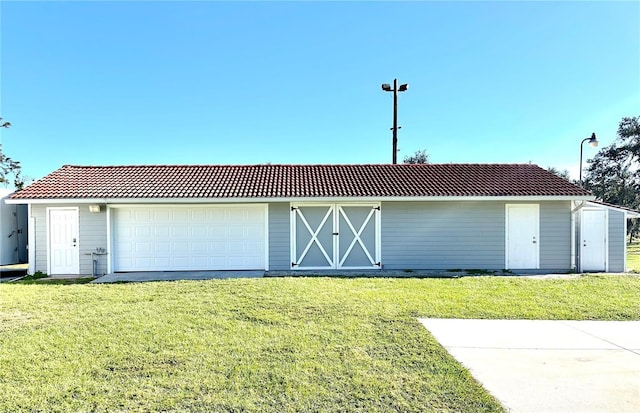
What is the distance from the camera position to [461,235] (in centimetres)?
1008

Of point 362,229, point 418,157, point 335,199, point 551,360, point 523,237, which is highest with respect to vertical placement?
point 418,157

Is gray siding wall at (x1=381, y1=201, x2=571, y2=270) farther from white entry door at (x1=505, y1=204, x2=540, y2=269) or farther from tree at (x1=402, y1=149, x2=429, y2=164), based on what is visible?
tree at (x1=402, y1=149, x2=429, y2=164)

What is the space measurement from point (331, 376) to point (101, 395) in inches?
80.5

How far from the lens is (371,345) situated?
400 centimetres

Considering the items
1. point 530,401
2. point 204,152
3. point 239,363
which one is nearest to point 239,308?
point 239,363

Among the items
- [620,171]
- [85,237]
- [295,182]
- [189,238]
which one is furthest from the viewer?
[620,171]

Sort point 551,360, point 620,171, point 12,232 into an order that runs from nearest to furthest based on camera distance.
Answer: point 551,360 < point 12,232 < point 620,171

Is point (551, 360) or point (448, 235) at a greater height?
point (448, 235)

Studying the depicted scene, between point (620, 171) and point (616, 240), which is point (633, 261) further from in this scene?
point (620, 171)

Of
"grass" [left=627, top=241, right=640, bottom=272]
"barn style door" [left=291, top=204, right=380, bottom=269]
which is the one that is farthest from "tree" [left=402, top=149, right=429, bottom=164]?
"barn style door" [left=291, top=204, right=380, bottom=269]

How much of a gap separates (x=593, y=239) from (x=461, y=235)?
3968 mm

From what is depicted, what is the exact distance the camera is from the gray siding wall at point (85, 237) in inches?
377

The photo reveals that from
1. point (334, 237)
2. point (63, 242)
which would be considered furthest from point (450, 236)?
point (63, 242)

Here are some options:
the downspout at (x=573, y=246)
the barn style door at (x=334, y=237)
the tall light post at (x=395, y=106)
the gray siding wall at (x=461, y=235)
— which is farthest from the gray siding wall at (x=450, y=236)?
the tall light post at (x=395, y=106)
